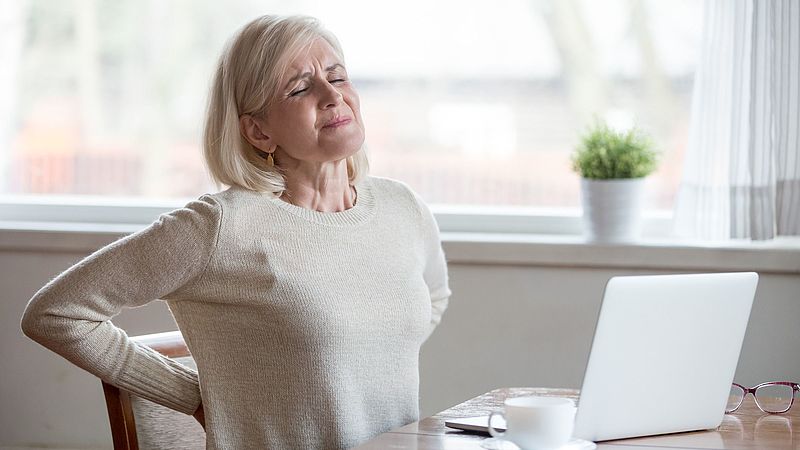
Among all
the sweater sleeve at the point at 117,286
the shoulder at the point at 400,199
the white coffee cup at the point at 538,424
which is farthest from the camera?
the shoulder at the point at 400,199

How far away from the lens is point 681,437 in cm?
158

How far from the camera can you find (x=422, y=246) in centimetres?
205

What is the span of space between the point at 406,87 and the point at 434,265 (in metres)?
0.96

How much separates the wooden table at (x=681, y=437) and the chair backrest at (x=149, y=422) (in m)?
0.42

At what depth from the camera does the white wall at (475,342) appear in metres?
2.63

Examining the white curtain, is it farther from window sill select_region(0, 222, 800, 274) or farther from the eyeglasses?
the eyeglasses

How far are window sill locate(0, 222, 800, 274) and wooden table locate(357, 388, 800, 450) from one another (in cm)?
84

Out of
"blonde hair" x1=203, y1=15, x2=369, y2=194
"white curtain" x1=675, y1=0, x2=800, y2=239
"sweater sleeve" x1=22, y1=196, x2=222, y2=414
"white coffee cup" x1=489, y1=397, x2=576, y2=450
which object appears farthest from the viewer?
"white curtain" x1=675, y1=0, x2=800, y2=239

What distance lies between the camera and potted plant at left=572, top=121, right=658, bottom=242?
8.59ft

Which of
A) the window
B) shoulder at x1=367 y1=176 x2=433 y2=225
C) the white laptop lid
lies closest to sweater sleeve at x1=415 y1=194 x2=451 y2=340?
shoulder at x1=367 y1=176 x2=433 y2=225

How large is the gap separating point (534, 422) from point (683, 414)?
0.32 metres

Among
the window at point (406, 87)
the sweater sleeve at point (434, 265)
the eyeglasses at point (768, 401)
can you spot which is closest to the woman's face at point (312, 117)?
the sweater sleeve at point (434, 265)

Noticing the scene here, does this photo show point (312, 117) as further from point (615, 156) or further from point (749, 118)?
point (749, 118)

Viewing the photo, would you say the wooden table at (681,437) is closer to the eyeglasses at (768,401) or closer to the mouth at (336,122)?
the eyeglasses at (768,401)
